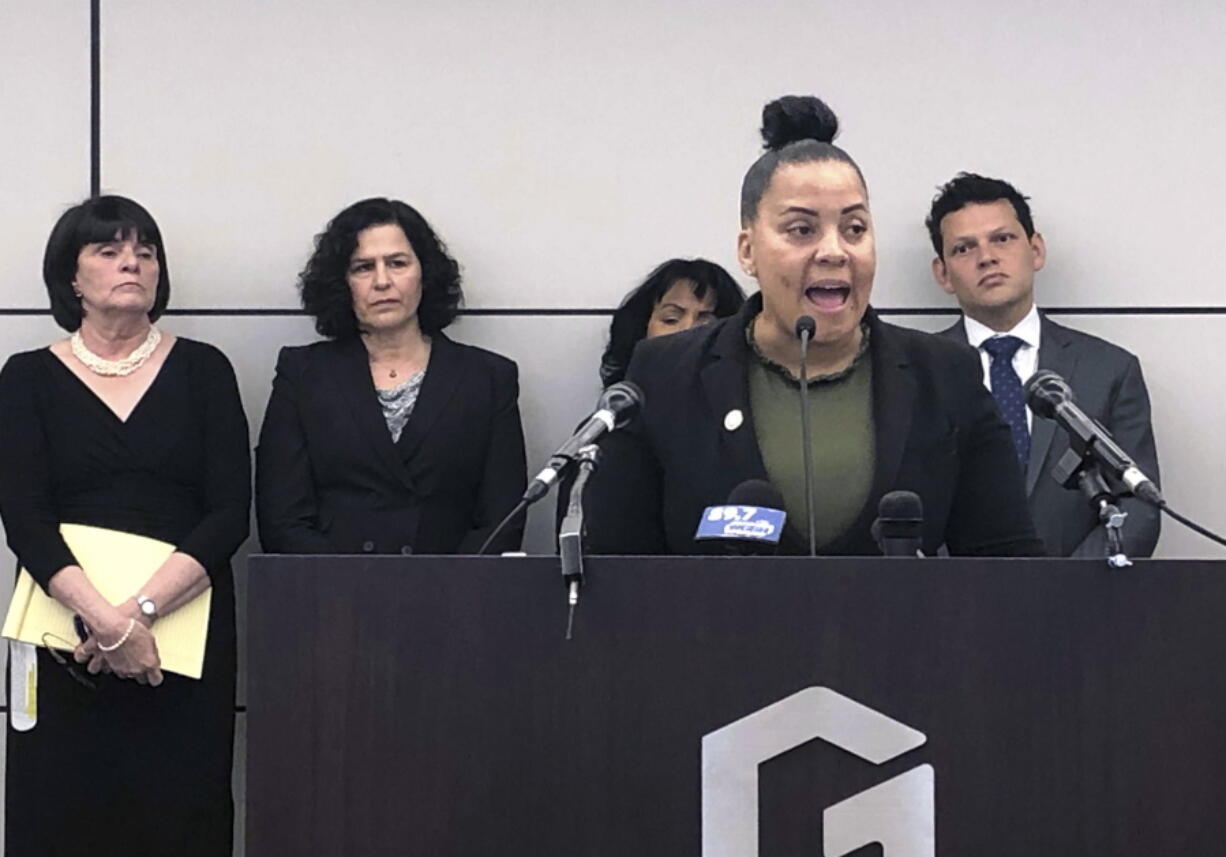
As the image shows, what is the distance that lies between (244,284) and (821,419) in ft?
8.86

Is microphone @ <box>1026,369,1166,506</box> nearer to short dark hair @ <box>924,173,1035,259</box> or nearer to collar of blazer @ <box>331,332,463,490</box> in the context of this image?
collar of blazer @ <box>331,332,463,490</box>

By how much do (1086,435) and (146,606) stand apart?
2.52 meters

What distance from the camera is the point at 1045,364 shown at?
4.51 metres

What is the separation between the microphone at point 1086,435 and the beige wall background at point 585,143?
2672 millimetres

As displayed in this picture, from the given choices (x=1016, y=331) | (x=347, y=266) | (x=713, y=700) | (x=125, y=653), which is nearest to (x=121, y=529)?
(x=125, y=653)

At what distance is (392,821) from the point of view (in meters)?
2.01

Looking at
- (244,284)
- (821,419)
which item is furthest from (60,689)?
(821,419)

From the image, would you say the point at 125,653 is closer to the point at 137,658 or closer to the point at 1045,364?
the point at 137,658

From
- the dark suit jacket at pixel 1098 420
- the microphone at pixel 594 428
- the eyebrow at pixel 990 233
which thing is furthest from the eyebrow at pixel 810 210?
the eyebrow at pixel 990 233

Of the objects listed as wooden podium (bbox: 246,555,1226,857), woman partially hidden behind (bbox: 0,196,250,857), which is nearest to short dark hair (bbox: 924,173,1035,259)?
woman partially hidden behind (bbox: 0,196,250,857)

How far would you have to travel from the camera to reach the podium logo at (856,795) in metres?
1.98

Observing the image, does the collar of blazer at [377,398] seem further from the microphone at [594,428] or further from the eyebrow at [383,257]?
the microphone at [594,428]

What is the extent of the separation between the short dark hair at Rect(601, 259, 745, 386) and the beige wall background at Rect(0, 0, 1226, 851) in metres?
0.28

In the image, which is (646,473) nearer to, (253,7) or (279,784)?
(279,784)
